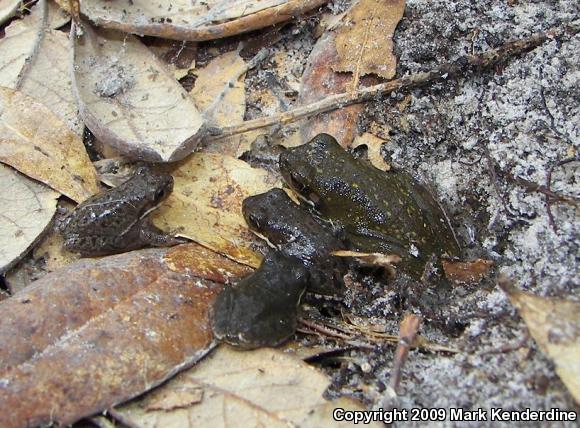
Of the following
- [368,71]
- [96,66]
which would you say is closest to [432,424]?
[368,71]

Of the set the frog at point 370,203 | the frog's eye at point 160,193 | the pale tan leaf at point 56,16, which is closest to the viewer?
the frog at point 370,203

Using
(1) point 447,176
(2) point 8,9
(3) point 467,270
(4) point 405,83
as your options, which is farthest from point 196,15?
(3) point 467,270

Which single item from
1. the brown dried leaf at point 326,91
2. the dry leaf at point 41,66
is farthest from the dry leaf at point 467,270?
the dry leaf at point 41,66

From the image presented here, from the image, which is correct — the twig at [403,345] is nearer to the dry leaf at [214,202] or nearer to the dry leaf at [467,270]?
the dry leaf at [467,270]

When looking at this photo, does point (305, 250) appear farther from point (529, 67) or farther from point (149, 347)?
point (529, 67)

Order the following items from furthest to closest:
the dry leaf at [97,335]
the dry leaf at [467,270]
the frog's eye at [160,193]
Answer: the frog's eye at [160,193], the dry leaf at [467,270], the dry leaf at [97,335]

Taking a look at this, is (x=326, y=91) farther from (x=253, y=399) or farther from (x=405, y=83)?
(x=253, y=399)
